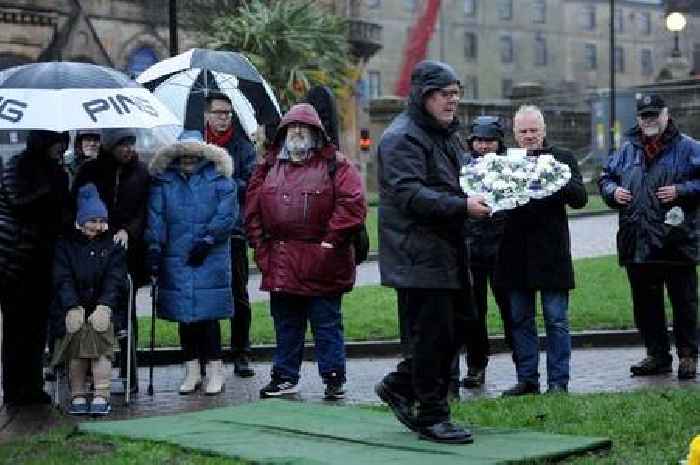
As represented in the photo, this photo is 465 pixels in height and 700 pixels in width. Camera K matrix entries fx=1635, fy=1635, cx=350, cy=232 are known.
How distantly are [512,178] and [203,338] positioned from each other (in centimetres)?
386

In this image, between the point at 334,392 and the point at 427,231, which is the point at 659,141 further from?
the point at 427,231

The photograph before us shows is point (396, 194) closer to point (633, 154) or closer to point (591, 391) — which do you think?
point (591, 391)

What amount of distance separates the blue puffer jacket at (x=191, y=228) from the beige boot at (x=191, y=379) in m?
0.50

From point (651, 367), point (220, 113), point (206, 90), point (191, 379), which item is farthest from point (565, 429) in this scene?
point (206, 90)

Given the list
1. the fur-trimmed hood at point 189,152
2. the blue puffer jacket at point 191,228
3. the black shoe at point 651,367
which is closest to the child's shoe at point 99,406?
the blue puffer jacket at point 191,228

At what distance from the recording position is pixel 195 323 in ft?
42.9

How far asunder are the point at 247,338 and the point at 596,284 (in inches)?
288

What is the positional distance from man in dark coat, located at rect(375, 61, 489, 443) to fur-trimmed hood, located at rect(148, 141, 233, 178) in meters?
3.32

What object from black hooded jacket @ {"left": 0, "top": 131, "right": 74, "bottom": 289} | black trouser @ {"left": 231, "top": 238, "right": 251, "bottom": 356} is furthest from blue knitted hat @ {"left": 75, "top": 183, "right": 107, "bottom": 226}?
black trouser @ {"left": 231, "top": 238, "right": 251, "bottom": 356}

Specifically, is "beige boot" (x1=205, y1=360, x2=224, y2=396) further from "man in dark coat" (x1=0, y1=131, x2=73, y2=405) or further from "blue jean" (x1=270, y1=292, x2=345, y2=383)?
"man in dark coat" (x1=0, y1=131, x2=73, y2=405)

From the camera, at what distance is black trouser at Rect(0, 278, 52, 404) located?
12.3 meters

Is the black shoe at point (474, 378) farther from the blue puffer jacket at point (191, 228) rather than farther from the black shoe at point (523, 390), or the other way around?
the blue puffer jacket at point (191, 228)

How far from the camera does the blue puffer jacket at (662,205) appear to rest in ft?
43.7

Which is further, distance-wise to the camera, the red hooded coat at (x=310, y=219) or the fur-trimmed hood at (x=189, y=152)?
the fur-trimmed hood at (x=189, y=152)
